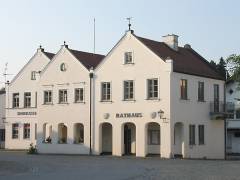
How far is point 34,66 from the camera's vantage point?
57375mm

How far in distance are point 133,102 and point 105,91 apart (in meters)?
3.40

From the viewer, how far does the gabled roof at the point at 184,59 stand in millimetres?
42938

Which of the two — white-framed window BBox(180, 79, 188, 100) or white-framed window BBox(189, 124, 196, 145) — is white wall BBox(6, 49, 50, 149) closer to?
white-framed window BBox(189, 124, 196, 145)

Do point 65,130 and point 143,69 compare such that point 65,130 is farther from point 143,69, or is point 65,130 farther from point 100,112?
point 143,69

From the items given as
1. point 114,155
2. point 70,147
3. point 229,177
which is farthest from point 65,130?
point 229,177

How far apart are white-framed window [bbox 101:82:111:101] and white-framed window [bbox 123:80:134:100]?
170cm

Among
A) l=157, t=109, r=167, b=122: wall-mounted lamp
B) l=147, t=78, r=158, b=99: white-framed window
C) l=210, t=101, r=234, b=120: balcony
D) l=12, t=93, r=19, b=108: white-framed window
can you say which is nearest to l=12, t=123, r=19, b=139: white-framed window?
l=12, t=93, r=19, b=108: white-framed window

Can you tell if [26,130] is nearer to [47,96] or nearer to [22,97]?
[22,97]

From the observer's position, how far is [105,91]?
45344mm

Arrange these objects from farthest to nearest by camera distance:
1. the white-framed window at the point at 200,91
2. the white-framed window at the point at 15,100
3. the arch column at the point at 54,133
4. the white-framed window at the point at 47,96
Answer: the white-framed window at the point at 15,100 → the white-framed window at the point at 47,96 → the arch column at the point at 54,133 → the white-framed window at the point at 200,91

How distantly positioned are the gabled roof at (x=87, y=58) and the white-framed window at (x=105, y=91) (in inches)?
93.7

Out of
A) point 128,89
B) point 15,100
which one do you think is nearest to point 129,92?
point 128,89

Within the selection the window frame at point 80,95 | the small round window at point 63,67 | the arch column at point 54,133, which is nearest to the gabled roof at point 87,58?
the small round window at point 63,67

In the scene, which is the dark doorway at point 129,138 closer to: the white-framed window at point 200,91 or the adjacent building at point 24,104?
the white-framed window at point 200,91
